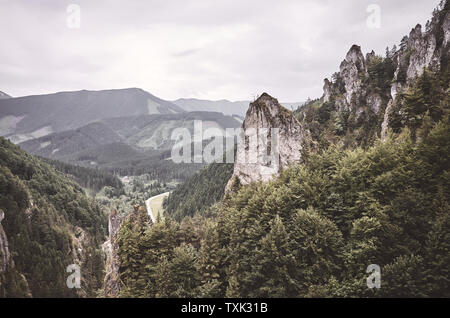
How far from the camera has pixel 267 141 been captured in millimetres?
53531

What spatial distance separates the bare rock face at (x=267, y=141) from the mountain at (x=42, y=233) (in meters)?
45.0

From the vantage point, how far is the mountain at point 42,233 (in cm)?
6366

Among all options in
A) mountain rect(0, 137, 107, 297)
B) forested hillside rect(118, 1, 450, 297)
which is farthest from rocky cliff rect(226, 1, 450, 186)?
mountain rect(0, 137, 107, 297)

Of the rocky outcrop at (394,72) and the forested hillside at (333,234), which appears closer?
the forested hillside at (333,234)

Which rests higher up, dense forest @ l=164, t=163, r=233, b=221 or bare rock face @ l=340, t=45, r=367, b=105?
bare rock face @ l=340, t=45, r=367, b=105

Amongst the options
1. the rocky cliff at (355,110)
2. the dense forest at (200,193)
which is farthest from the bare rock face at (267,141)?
the dense forest at (200,193)

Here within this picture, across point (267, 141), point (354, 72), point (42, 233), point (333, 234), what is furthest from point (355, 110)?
point (42, 233)

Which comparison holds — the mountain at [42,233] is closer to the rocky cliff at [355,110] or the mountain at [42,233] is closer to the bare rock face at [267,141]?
the bare rock face at [267,141]

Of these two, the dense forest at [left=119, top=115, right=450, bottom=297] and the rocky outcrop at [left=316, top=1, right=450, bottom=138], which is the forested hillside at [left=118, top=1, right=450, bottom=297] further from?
the rocky outcrop at [left=316, top=1, right=450, bottom=138]

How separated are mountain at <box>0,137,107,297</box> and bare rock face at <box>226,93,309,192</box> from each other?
45.0 meters

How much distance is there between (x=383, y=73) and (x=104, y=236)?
135 metres

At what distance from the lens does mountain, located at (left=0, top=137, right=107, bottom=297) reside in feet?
209

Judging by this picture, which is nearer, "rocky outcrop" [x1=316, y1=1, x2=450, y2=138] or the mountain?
"rocky outcrop" [x1=316, y1=1, x2=450, y2=138]

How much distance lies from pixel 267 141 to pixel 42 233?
3568 inches
